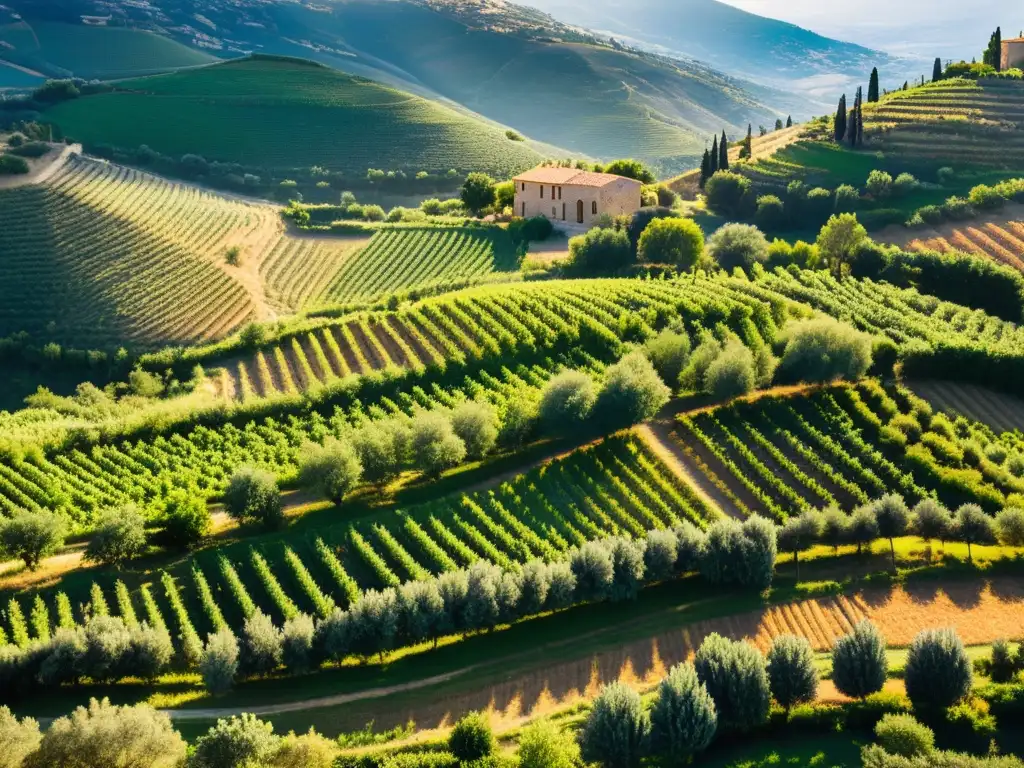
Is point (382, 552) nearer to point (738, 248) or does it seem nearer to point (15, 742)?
point (15, 742)

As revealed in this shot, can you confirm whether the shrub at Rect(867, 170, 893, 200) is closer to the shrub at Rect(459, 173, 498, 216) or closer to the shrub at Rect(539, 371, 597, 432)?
the shrub at Rect(459, 173, 498, 216)

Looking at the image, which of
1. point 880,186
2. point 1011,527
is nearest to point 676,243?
point 880,186

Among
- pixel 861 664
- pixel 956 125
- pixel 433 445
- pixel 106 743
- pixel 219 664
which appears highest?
pixel 956 125

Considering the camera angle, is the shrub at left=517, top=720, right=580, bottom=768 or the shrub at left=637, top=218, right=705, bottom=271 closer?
the shrub at left=517, top=720, right=580, bottom=768

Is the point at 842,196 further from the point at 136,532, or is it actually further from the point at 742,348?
the point at 136,532

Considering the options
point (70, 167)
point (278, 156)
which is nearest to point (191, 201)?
point (70, 167)

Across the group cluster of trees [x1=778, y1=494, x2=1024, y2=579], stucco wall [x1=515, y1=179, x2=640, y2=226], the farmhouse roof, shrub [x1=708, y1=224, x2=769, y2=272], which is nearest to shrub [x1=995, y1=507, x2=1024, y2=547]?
cluster of trees [x1=778, y1=494, x2=1024, y2=579]
